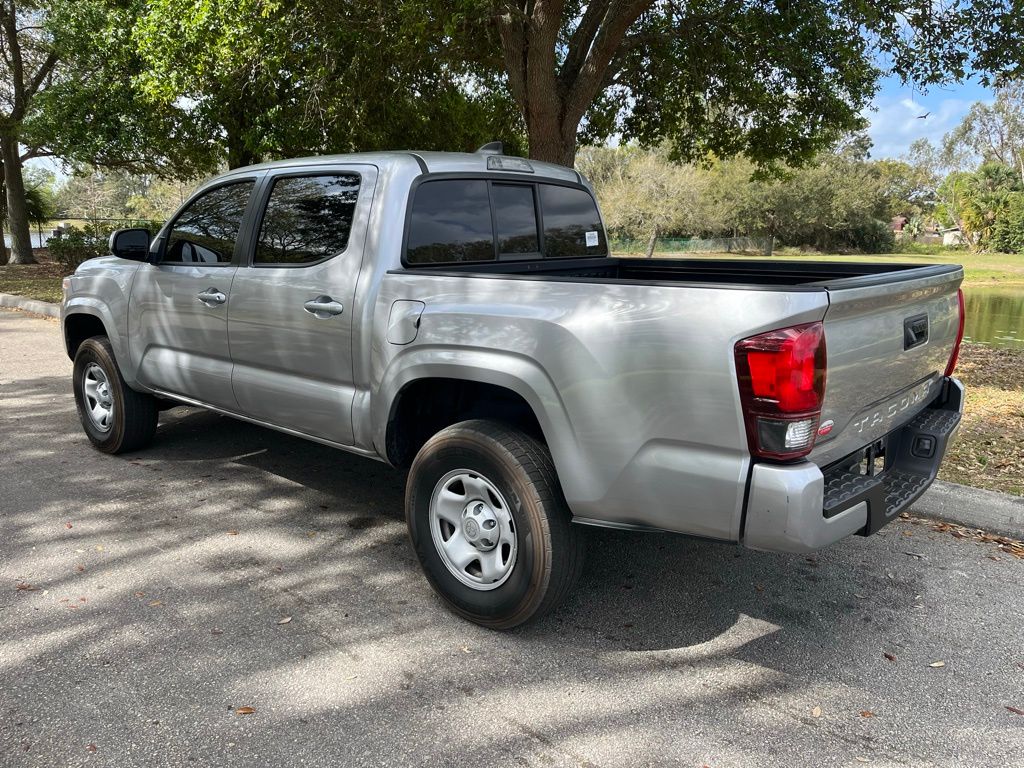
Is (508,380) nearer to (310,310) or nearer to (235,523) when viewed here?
(310,310)

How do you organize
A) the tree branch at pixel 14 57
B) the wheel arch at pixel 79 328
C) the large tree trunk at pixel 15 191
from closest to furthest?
1. the wheel arch at pixel 79 328
2. the tree branch at pixel 14 57
3. the large tree trunk at pixel 15 191

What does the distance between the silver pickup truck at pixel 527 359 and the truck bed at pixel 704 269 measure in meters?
0.02

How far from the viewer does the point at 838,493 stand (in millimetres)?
2756

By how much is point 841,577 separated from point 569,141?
7.80 metres

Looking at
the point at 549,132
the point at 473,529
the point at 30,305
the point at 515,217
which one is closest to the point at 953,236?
the point at 549,132

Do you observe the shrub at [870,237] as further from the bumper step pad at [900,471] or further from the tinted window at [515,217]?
the bumper step pad at [900,471]

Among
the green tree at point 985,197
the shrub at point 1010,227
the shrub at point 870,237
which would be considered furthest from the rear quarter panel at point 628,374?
the green tree at point 985,197

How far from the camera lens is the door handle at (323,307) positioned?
3.65m

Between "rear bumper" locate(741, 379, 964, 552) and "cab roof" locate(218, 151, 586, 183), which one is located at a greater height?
"cab roof" locate(218, 151, 586, 183)

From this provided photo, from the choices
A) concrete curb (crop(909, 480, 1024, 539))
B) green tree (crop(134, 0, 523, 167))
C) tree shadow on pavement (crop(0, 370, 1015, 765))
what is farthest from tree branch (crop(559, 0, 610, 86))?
tree shadow on pavement (crop(0, 370, 1015, 765))

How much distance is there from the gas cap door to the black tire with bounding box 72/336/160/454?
2.58 metres

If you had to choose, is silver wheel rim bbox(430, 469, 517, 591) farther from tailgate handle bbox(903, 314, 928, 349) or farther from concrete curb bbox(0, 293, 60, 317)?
concrete curb bbox(0, 293, 60, 317)

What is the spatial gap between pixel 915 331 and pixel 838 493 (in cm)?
81

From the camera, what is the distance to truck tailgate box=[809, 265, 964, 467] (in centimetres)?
262
